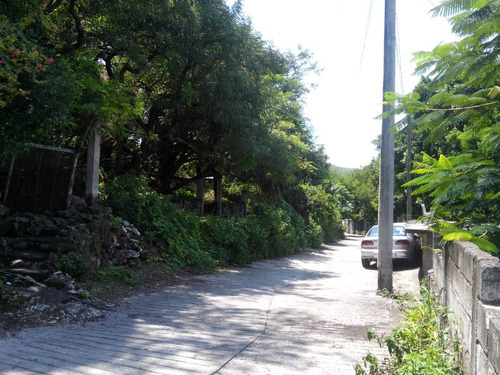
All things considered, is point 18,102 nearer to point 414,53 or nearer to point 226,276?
point 414,53

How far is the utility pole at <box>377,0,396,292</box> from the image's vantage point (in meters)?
9.98

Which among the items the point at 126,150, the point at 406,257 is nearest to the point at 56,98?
the point at 126,150

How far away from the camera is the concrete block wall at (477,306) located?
317 cm

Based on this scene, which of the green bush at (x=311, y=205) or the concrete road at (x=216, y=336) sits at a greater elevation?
the green bush at (x=311, y=205)

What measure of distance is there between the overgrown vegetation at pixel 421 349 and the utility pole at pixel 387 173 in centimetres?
351

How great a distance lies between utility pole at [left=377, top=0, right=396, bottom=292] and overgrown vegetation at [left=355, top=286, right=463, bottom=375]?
3512 millimetres

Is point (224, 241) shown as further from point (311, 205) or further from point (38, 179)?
point (311, 205)

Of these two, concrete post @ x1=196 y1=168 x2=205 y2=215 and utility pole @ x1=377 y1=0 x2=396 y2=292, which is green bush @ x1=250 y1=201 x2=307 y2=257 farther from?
utility pole @ x1=377 y1=0 x2=396 y2=292

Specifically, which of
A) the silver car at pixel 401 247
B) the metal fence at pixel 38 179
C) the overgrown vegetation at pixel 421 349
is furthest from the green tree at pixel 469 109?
the silver car at pixel 401 247

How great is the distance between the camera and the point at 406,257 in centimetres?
1480

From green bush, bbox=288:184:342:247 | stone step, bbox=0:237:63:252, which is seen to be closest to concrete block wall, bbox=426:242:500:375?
stone step, bbox=0:237:63:252

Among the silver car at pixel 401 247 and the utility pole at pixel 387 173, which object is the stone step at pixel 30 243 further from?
the silver car at pixel 401 247

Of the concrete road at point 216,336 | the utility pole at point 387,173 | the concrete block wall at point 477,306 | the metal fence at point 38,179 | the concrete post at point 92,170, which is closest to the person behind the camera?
the concrete block wall at point 477,306

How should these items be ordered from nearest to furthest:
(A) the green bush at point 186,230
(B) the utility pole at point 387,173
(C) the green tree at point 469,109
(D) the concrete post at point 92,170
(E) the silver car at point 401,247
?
(C) the green tree at point 469,109 → (B) the utility pole at point 387,173 → (D) the concrete post at point 92,170 → (A) the green bush at point 186,230 → (E) the silver car at point 401,247
